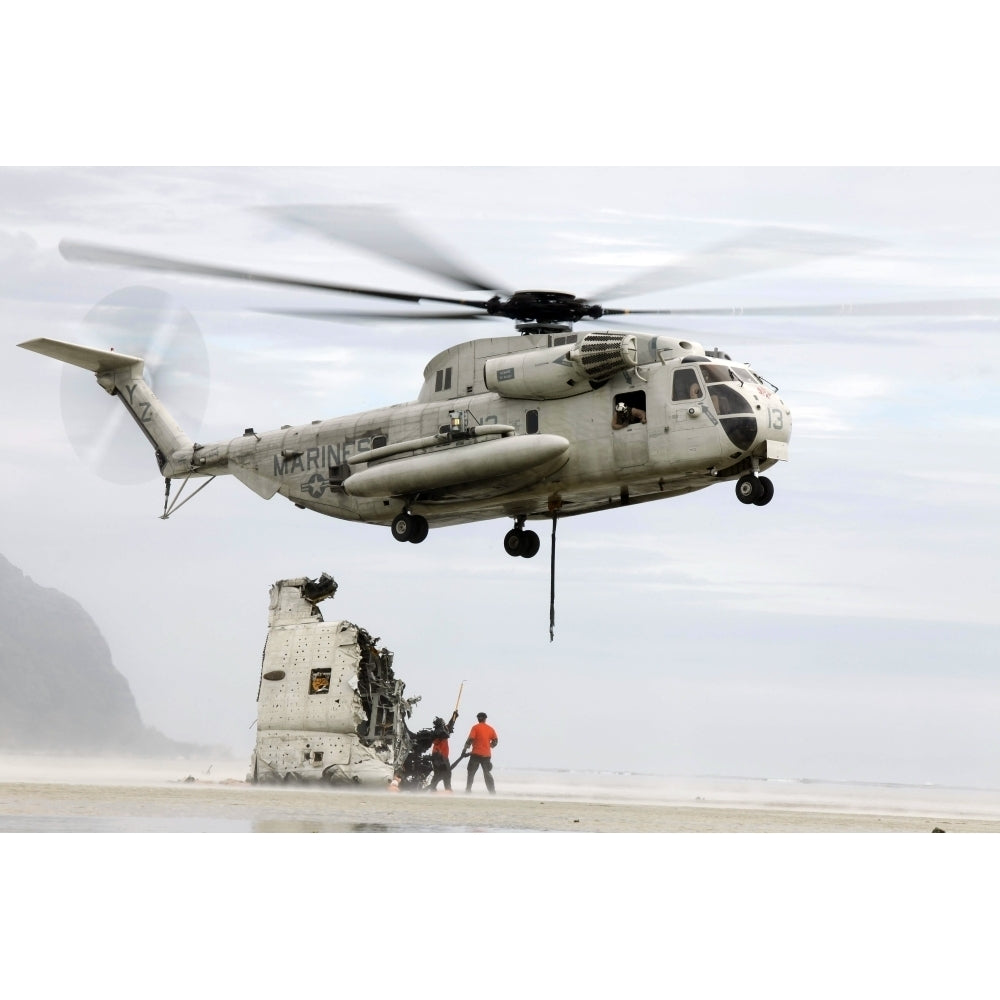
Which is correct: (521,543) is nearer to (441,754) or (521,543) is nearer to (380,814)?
(441,754)

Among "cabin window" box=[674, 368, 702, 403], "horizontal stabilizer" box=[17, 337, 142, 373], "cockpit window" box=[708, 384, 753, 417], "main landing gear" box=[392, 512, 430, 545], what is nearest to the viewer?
"cockpit window" box=[708, 384, 753, 417]

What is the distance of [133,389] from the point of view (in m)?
27.1

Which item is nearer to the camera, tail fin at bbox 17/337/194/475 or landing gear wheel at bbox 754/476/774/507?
landing gear wheel at bbox 754/476/774/507

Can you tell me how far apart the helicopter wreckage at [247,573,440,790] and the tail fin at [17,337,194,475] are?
19.8 feet

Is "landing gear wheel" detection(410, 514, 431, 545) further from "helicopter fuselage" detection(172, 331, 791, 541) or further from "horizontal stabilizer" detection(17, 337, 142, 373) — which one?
"horizontal stabilizer" detection(17, 337, 142, 373)

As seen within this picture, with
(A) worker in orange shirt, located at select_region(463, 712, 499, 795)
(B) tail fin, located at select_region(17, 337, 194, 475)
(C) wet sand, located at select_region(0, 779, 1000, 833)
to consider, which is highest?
(B) tail fin, located at select_region(17, 337, 194, 475)

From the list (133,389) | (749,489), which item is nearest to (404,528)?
(749,489)

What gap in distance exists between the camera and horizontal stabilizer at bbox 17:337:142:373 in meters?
25.4

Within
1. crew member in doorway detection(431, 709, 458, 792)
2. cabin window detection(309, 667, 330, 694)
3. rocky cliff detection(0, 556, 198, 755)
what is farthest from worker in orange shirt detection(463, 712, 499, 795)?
rocky cliff detection(0, 556, 198, 755)

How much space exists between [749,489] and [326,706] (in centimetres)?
626

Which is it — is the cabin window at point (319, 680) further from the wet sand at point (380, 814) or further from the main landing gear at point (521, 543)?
the main landing gear at point (521, 543)

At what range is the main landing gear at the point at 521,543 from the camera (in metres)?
22.9

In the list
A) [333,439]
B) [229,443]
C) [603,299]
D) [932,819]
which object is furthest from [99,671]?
[932,819]
